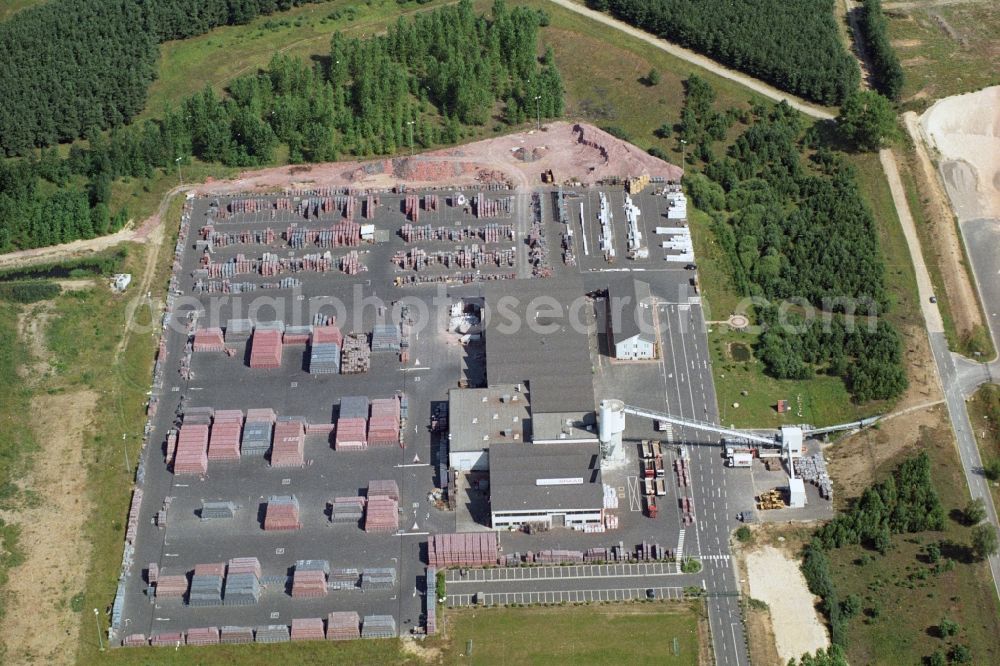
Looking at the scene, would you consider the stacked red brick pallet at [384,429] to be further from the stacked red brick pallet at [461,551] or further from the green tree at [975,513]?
the green tree at [975,513]

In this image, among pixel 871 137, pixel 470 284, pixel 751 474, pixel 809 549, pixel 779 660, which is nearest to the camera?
pixel 779 660

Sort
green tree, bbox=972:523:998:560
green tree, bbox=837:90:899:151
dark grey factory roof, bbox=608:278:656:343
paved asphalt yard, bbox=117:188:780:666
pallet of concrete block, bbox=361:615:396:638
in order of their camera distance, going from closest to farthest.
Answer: pallet of concrete block, bbox=361:615:396:638 < green tree, bbox=972:523:998:560 < paved asphalt yard, bbox=117:188:780:666 < dark grey factory roof, bbox=608:278:656:343 < green tree, bbox=837:90:899:151

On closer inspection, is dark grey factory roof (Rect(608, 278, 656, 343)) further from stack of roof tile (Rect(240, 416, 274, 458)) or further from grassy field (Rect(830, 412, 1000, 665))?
stack of roof tile (Rect(240, 416, 274, 458))

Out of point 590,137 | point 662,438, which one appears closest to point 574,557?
point 662,438

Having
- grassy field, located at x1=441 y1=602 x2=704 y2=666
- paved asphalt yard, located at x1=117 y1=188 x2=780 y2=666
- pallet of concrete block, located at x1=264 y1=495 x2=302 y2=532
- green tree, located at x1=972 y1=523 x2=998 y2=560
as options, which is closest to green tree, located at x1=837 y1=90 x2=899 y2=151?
paved asphalt yard, located at x1=117 y1=188 x2=780 y2=666

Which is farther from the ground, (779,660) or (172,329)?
(172,329)

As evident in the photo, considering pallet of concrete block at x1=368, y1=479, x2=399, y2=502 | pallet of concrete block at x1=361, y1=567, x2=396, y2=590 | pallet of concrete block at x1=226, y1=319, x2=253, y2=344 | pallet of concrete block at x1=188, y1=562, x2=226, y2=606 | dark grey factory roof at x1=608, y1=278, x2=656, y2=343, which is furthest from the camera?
pallet of concrete block at x1=226, y1=319, x2=253, y2=344

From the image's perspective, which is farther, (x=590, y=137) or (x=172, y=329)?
(x=590, y=137)

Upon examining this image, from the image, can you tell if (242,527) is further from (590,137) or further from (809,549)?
(590,137)
